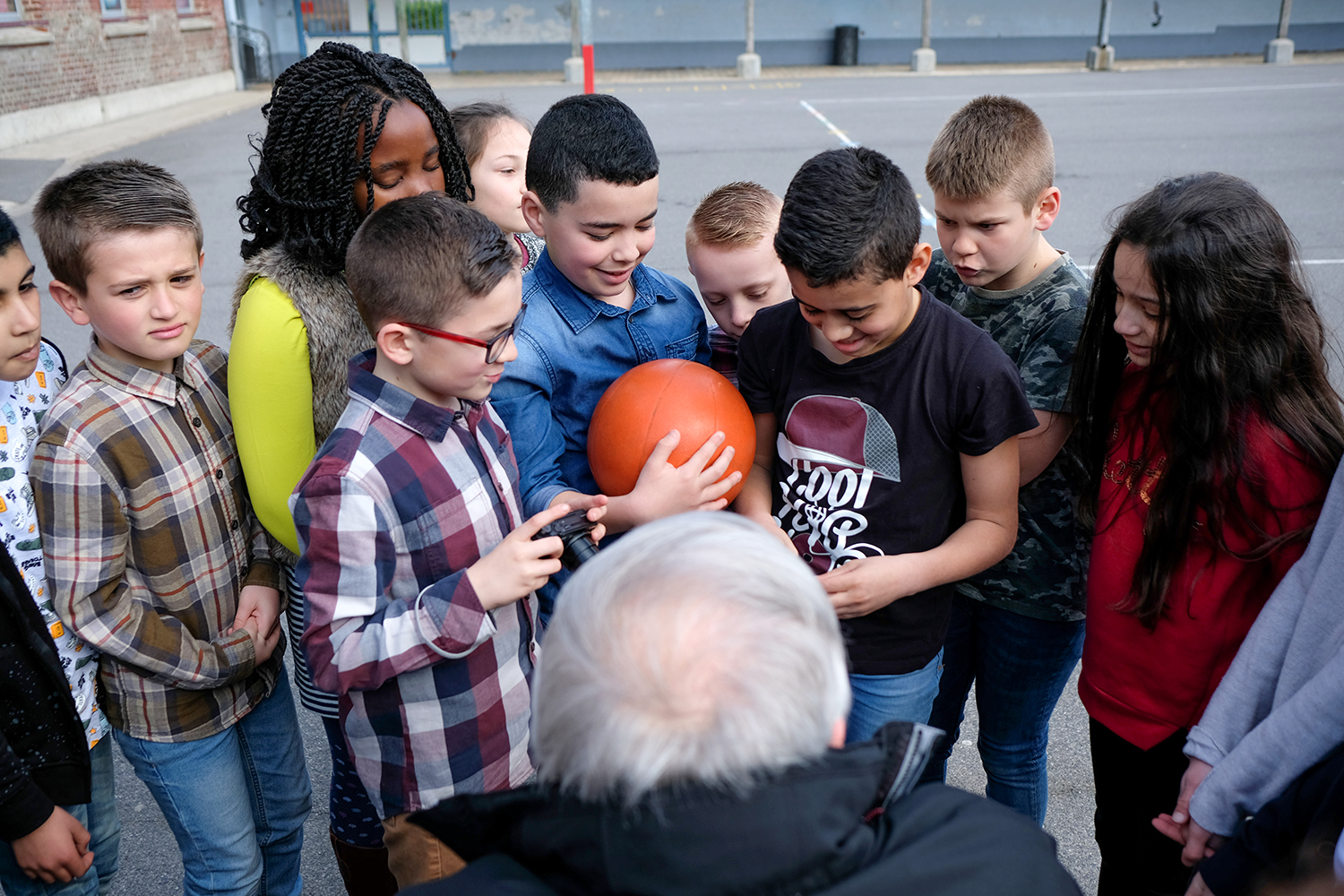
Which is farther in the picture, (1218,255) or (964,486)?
(964,486)

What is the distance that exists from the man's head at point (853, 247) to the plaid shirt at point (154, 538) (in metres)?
1.42

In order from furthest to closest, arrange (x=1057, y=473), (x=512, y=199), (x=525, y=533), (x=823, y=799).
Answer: (x=512, y=199) < (x=1057, y=473) < (x=525, y=533) < (x=823, y=799)

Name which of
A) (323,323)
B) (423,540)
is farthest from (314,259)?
(423,540)

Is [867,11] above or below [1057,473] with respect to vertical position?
above

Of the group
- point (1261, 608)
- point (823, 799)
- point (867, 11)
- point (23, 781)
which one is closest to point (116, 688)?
point (23, 781)

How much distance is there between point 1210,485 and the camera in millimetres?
1966

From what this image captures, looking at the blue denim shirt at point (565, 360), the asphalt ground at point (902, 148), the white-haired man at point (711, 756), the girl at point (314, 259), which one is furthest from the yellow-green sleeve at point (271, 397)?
the asphalt ground at point (902, 148)

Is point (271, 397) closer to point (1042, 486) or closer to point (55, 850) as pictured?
point (55, 850)

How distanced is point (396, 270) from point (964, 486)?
1.33 m

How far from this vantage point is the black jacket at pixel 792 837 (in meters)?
1.10

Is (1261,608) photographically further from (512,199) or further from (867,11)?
(867,11)

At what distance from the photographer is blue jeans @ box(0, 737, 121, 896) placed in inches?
85.2

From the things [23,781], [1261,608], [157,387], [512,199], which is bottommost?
[23,781]

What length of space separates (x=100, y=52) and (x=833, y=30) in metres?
18.3
